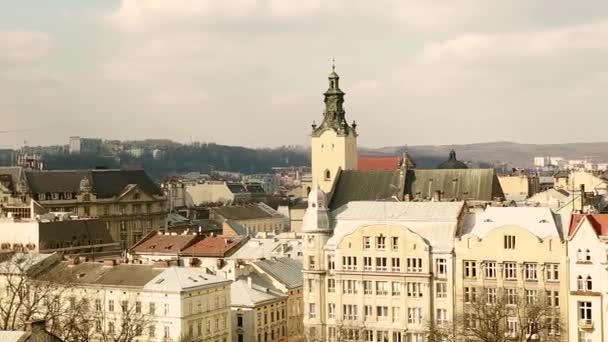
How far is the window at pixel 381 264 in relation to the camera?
307 ft

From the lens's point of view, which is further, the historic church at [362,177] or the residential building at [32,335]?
the historic church at [362,177]

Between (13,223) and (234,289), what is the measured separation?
40279 mm

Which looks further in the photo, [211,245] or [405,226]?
[211,245]

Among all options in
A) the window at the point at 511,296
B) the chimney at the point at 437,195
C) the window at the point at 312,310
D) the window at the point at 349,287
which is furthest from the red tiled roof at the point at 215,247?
the window at the point at 511,296

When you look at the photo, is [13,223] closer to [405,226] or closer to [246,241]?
[246,241]

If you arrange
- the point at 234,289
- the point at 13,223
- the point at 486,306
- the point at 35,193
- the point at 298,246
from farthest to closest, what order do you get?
the point at 35,193
the point at 13,223
the point at 298,246
the point at 234,289
the point at 486,306

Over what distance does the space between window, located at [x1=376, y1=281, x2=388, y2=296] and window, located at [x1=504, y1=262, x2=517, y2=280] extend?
36.9ft

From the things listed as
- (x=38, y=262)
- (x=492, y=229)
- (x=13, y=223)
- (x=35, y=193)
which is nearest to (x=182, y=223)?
(x=35, y=193)

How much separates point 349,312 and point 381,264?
566 cm

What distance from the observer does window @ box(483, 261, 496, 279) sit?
3499 inches

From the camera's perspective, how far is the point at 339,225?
98750mm

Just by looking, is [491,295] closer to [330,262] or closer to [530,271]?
[530,271]

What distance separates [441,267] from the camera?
91562 millimetres

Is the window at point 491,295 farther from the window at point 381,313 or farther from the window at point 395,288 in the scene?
the window at point 381,313
